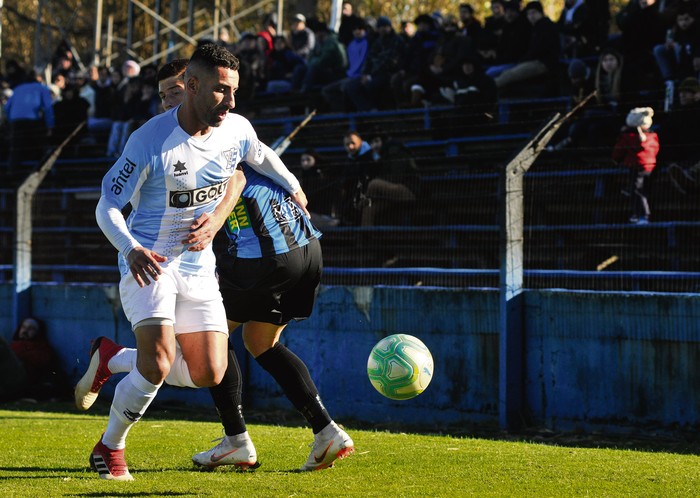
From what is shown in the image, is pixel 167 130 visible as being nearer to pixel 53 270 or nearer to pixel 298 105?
pixel 53 270

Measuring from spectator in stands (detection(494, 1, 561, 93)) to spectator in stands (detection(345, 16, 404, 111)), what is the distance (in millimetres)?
2000

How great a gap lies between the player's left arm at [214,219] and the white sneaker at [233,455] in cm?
123

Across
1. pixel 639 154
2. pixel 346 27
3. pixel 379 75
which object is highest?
pixel 346 27

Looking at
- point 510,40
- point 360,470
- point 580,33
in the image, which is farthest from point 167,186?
point 580,33

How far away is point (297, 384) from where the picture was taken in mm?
6750

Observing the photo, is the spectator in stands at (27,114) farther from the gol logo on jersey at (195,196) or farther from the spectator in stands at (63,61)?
the gol logo on jersey at (195,196)

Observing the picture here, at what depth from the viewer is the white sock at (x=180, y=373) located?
6.36 meters

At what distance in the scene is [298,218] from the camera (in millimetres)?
7000

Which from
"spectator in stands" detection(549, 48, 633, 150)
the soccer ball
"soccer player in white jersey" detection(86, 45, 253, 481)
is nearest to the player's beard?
"soccer player in white jersey" detection(86, 45, 253, 481)

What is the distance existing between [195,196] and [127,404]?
1218 mm

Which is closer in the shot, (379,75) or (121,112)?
(379,75)

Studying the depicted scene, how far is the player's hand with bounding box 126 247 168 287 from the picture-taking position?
18.9 feet

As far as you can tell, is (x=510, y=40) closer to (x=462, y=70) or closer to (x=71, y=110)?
(x=462, y=70)

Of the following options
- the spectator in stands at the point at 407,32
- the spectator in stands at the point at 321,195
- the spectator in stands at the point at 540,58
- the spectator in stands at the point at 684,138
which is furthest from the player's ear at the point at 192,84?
the spectator in stands at the point at 407,32
